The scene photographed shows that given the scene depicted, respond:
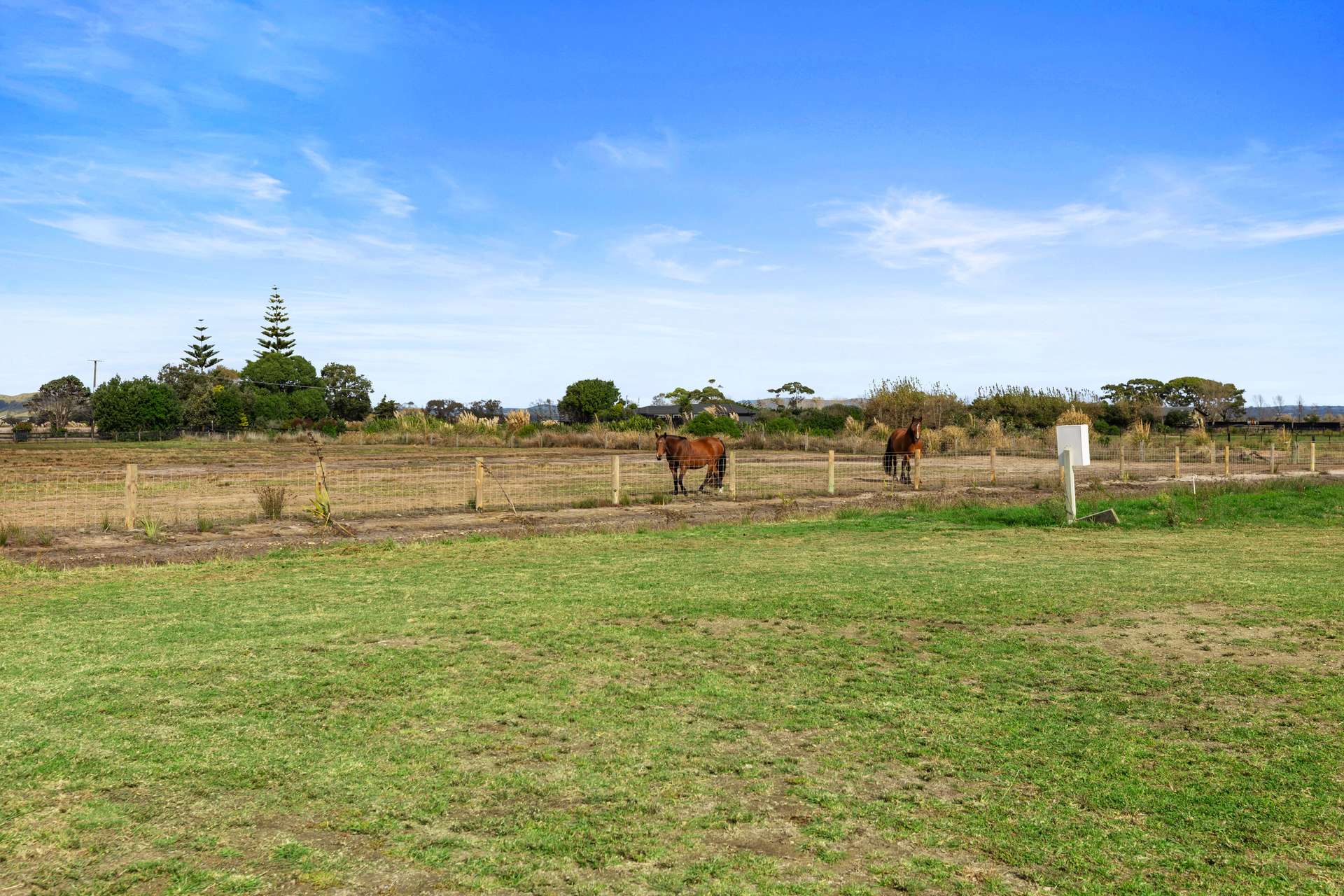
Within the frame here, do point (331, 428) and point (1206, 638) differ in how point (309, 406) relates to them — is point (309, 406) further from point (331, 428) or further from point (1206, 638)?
point (1206, 638)

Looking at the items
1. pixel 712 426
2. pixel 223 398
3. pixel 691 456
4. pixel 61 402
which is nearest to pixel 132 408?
pixel 223 398

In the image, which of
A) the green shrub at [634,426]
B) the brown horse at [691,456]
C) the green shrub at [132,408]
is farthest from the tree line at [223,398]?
the brown horse at [691,456]

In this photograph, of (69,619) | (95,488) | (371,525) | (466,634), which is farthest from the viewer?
(95,488)

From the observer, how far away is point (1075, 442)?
1639cm

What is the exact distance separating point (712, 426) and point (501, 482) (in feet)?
69.1

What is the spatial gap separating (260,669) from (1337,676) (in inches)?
267

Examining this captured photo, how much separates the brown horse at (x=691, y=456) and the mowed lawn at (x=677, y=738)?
1422 centimetres

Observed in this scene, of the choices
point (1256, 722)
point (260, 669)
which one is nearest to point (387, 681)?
point (260, 669)

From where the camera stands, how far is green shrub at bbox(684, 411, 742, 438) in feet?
153

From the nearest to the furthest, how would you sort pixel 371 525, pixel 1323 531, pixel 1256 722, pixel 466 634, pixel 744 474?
pixel 1256 722
pixel 466 634
pixel 1323 531
pixel 371 525
pixel 744 474

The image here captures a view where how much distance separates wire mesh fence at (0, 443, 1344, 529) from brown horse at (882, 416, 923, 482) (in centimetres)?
34

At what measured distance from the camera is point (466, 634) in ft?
24.6

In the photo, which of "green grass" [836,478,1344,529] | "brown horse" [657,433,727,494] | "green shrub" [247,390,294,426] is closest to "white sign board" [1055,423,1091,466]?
"green grass" [836,478,1344,529]

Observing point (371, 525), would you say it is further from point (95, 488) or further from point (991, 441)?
point (991, 441)
